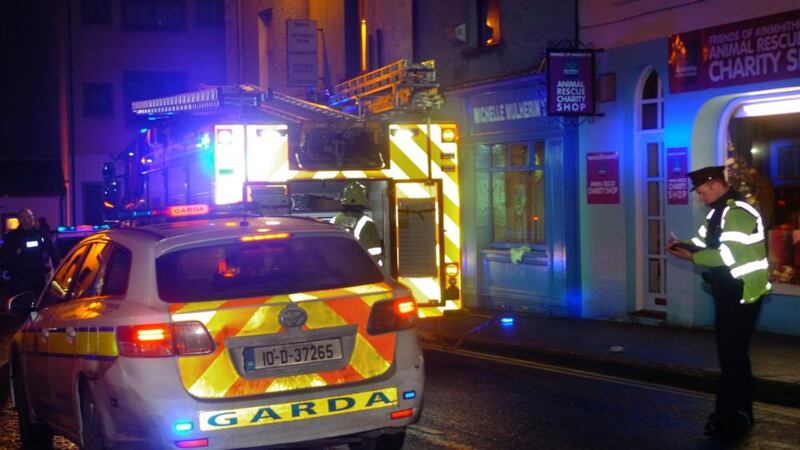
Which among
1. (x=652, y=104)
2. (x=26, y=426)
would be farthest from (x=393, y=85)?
(x=26, y=426)

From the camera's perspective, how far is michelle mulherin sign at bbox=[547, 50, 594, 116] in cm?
1409

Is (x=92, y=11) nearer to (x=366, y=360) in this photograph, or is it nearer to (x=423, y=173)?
(x=423, y=173)

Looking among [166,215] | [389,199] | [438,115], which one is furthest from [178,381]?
[438,115]

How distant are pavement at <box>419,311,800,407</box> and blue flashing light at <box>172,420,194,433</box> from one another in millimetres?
5728

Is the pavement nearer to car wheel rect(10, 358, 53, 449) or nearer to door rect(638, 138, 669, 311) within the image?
door rect(638, 138, 669, 311)

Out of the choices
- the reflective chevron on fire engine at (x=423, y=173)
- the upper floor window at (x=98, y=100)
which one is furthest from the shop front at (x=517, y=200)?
the upper floor window at (x=98, y=100)

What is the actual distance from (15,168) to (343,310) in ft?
122

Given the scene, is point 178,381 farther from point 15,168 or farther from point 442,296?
point 15,168

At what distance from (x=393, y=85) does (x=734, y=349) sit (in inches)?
227

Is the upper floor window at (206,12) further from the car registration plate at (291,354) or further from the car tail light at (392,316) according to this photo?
the car registration plate at (291,354)

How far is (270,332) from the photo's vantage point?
18.6ft

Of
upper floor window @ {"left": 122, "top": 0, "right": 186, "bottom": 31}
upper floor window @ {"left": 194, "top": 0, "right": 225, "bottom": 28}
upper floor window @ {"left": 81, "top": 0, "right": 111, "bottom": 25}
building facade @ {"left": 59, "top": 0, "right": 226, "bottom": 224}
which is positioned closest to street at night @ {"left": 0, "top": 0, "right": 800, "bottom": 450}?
building facade @ {"left": 59, "top": 0, "right": 226, "bottom": 224}

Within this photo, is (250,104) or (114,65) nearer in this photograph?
(250,104)

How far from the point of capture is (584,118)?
14.6 meters
